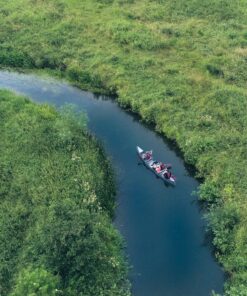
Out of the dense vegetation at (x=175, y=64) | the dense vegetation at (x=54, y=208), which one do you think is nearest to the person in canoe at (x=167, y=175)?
the dense vegetation at (x=175, y=64)

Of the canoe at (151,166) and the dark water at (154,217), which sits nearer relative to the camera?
the dark water at (154,217)

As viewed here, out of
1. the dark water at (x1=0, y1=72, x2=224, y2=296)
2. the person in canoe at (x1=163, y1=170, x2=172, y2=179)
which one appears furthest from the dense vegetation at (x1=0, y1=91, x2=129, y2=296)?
the person in canoe at (x1=163, y1=170, x2=172, y2=179)

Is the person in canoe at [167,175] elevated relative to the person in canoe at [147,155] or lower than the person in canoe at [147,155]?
lower

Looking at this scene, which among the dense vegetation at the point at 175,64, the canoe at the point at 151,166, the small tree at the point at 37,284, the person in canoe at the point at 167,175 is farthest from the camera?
the canoe at the point at 151,166

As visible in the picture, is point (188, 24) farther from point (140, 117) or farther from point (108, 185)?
point (108, 185)

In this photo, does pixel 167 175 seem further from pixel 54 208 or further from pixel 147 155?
pixel 54 208

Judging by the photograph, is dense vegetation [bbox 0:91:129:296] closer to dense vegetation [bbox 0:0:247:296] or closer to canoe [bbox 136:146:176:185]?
canoe [bbox 136:146:176:185]

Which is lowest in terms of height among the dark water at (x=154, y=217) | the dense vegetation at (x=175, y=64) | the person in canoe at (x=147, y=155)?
the dark water at (x=154, y=217)

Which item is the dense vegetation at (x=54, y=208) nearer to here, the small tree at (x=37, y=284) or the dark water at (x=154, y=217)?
the small tree at (x=37, y=284)

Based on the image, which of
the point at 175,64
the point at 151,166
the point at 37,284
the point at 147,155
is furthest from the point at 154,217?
the point at 175,64
